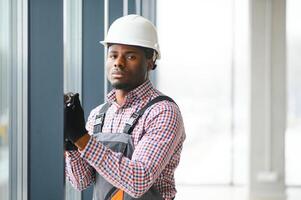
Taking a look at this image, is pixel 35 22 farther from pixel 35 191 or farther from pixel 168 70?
pixel 168 70

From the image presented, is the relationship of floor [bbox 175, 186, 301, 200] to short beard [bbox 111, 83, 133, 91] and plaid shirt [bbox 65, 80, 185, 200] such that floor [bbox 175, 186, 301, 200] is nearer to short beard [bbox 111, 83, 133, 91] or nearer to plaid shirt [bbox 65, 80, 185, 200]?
plaid shirt [bbox 65, 80, 185, 200]

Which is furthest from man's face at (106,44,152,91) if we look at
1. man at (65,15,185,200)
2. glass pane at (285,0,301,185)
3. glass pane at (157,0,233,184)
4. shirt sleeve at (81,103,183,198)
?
glass pane at (285,0,301,185)

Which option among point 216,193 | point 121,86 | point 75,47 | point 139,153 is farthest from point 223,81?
point 139,153

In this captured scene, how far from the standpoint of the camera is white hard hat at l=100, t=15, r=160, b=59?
66.9 inches

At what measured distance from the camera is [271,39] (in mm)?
6320

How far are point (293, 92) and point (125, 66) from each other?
6.23 meters

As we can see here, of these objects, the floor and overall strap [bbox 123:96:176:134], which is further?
the floor

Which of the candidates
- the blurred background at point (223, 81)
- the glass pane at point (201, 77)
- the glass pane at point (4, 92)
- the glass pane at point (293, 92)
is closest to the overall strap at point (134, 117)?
the glass pane at point (4, 92)

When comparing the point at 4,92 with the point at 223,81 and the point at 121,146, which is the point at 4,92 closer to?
the point at 121,146

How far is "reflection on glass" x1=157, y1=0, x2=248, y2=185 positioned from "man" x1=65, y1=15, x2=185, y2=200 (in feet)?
18.4

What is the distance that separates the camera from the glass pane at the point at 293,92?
7.40m

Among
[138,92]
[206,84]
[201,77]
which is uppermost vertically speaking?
[138,92]

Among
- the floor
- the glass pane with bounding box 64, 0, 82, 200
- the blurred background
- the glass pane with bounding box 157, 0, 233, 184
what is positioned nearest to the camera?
the glass pane with bounding box 64, 0, 82, 200

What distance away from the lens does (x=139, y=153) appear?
1.53 m
